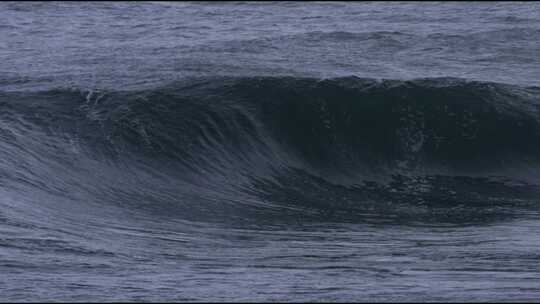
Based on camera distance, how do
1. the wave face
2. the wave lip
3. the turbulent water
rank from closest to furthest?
the turbulent water → the wave face → the wave lip

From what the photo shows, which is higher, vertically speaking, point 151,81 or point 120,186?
point 151,81

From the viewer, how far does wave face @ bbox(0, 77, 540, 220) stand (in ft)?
58.3

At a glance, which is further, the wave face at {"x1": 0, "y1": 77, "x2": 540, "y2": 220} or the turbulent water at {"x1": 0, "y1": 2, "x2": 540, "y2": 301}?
the wave face at {"x1": 0, "y1": 77, "x2": 540, "y2": 220}

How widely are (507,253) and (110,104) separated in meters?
9.48

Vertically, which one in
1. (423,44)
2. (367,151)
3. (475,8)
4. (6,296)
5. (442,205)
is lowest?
(6,296)

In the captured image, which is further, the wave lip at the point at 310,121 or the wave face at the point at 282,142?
the wave lip at the point at 310,121

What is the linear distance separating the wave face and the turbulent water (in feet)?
0.13

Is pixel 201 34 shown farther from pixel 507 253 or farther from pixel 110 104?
pixel 507 253

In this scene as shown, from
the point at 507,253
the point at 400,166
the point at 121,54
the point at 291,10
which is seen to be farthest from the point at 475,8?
the point at 507,253

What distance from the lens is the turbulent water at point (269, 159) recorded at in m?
11.3

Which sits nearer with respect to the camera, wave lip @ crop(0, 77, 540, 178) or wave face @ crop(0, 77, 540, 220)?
wave face @ crop(0, 77, 540, 220)

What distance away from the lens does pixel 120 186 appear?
17.4 m

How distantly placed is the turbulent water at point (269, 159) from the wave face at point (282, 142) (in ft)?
0.13

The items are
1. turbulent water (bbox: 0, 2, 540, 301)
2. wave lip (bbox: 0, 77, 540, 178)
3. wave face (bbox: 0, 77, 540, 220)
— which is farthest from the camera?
wave lip (bbox: 0, 77, 540, 178)
